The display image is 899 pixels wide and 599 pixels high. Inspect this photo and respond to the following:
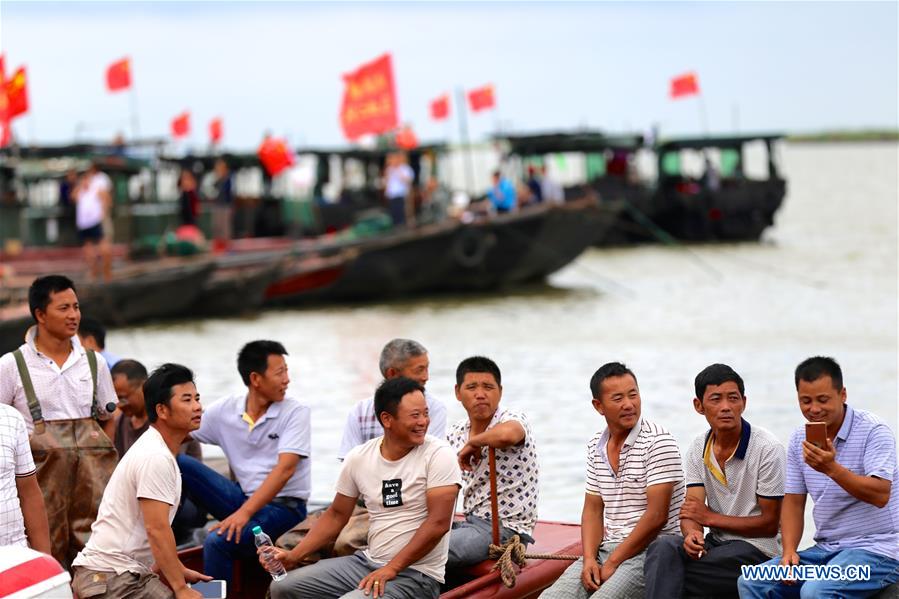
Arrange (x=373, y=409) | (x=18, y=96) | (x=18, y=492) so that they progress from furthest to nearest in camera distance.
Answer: (x=18, y=96) < (x=373, y=409) < (x=18, y=492)

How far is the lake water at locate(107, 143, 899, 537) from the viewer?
41.2 ft

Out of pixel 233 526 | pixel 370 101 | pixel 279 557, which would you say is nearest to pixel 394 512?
pixel 279 557

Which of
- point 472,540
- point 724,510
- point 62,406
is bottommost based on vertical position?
point 472,540

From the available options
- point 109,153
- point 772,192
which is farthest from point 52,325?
point 772,192

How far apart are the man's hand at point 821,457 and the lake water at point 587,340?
462cm

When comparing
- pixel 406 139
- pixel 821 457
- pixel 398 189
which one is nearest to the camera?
pixel 821 457

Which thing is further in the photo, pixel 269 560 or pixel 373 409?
pixel 373 409

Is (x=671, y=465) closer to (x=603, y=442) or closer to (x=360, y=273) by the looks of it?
(x=603, y=442)

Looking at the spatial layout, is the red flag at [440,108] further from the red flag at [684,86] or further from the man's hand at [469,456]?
the man's hand at [469,456]

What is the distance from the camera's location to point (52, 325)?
562cm

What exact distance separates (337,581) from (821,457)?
72.1 inches

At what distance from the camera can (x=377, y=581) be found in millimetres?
5070

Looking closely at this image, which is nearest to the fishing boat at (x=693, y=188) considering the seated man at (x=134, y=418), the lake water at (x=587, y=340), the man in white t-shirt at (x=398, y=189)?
the lake water at (x=587, y=340)

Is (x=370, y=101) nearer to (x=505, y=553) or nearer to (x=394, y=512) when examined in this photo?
(x=505, y=553)
